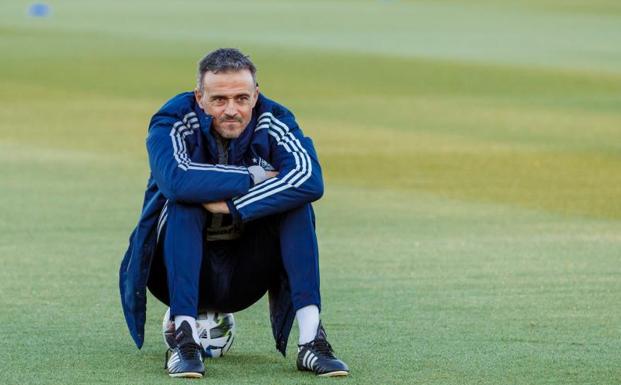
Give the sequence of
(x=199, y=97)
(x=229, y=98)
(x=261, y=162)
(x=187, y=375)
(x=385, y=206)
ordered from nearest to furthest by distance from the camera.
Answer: (x=187, y=375) → (x=229, y=98) → (x=199, y=97) → (x=261, y=162) → (x=385, y=206)

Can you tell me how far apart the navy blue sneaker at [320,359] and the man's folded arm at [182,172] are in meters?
0.61

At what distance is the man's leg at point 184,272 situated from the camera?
5727 millimetres

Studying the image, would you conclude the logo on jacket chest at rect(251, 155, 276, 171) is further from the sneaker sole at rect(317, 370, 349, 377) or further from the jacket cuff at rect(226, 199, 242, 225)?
the sneaker sole at rect(317, 370, 349, 377)

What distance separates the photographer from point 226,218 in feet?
19.5

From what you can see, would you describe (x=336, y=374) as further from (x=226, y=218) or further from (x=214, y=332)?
(x=226, y=218)

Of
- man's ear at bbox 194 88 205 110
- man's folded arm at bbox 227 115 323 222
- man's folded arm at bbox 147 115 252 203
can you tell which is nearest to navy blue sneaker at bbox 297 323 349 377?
man's folded arm at bbox 227 115 323 222

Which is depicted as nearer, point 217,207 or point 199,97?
point 217,207

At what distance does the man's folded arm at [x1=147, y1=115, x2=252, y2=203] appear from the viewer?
573 centimetres

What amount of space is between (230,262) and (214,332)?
0.95ft

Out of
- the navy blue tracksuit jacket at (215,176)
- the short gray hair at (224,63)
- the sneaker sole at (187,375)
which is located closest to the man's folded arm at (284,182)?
the navy blue tracksuit jacket at (215,176)

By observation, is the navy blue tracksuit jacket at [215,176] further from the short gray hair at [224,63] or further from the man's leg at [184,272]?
the short gray hair at [224,63]

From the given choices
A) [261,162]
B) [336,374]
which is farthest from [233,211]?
[336,374]

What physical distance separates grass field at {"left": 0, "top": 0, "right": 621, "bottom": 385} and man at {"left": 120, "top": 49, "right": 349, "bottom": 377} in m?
0.22

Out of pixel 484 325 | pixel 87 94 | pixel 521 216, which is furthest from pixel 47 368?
pixel 87 94
